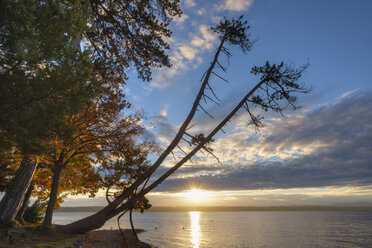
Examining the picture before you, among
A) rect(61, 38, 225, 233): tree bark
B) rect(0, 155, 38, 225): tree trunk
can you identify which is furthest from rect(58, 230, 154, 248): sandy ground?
rect(0, 155, 38, 225): tree trunk

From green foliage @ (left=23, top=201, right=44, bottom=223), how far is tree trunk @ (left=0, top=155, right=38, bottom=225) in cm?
1736

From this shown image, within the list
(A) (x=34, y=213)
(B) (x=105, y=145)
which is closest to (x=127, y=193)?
(B) (x=105, y=145)

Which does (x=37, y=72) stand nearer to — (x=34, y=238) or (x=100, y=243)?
(x=34, y=238)

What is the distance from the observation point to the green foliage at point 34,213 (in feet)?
85.5

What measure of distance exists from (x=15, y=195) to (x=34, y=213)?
18.2 meters

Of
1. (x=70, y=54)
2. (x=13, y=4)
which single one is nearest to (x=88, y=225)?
(x=70, y=54)

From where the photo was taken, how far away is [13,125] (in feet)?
20.0

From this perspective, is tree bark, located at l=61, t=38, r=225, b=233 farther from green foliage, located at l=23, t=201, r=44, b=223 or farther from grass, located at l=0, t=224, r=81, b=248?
green foliage, located at l=23, t=201, r=44, b=223

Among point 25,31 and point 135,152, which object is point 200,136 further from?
point 25,31

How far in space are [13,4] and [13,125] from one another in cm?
307

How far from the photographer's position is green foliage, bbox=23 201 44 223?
85.5 ft

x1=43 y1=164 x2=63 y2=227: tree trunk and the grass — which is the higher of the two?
x1=43 y1=164 x2=63 y2=227: tree trunk

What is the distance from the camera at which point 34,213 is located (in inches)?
1046

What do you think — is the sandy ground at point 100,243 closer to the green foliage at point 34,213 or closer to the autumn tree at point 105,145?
the autumn tree at point 105,145
